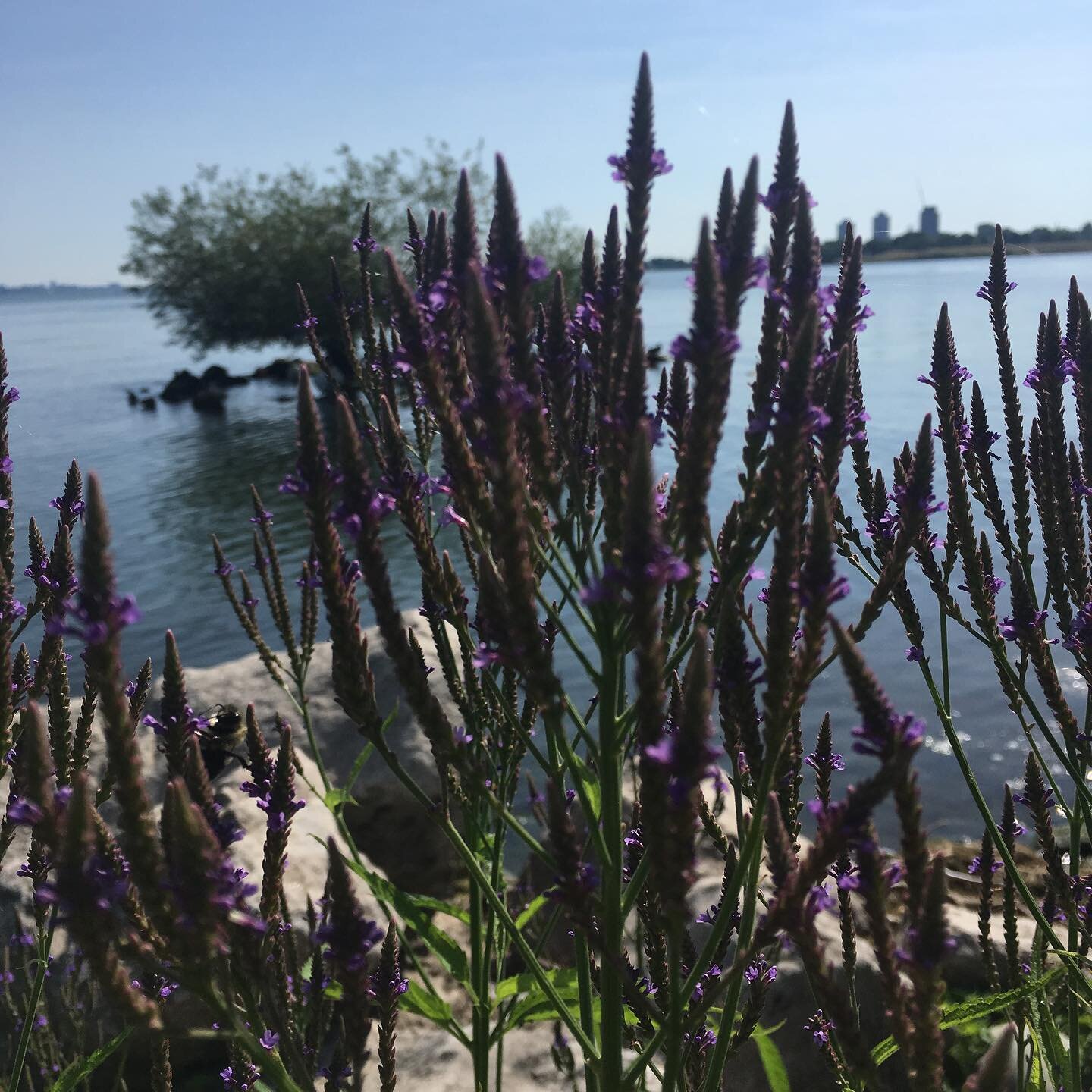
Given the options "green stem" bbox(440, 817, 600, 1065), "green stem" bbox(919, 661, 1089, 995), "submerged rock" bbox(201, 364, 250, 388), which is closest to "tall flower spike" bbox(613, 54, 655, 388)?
"green stem" bbox(440, 817, 600, 1065)

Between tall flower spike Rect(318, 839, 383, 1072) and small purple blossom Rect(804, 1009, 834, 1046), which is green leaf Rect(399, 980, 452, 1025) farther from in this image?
tall flower spike Rect(318, 839, 383, 1072)

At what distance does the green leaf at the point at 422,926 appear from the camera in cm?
303

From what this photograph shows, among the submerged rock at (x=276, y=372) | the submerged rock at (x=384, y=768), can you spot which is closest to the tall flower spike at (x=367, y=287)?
the submerged rock at (x=384, y=768)

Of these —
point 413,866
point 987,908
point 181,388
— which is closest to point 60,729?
point 987,908

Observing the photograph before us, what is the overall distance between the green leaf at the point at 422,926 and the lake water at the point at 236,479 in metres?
1.89

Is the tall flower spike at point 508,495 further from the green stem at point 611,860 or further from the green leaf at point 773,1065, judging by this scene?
the green leaf at point 773,1065

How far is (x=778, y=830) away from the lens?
146 cm

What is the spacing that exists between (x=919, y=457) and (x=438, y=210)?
111 centimetres

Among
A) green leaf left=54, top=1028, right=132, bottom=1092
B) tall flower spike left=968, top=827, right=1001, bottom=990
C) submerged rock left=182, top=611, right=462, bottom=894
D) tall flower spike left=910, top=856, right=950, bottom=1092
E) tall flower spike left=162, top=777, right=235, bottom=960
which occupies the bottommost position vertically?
submerged rock left=182, top=611, right=462, bottom=894

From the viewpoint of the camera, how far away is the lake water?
1109 cm

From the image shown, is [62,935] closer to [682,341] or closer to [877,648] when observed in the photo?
[682,341]

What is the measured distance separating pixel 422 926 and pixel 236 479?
24.1m

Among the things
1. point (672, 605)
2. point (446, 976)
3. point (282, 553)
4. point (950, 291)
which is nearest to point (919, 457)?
point (672, 605)

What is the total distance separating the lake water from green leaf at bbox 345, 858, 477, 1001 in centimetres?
189
